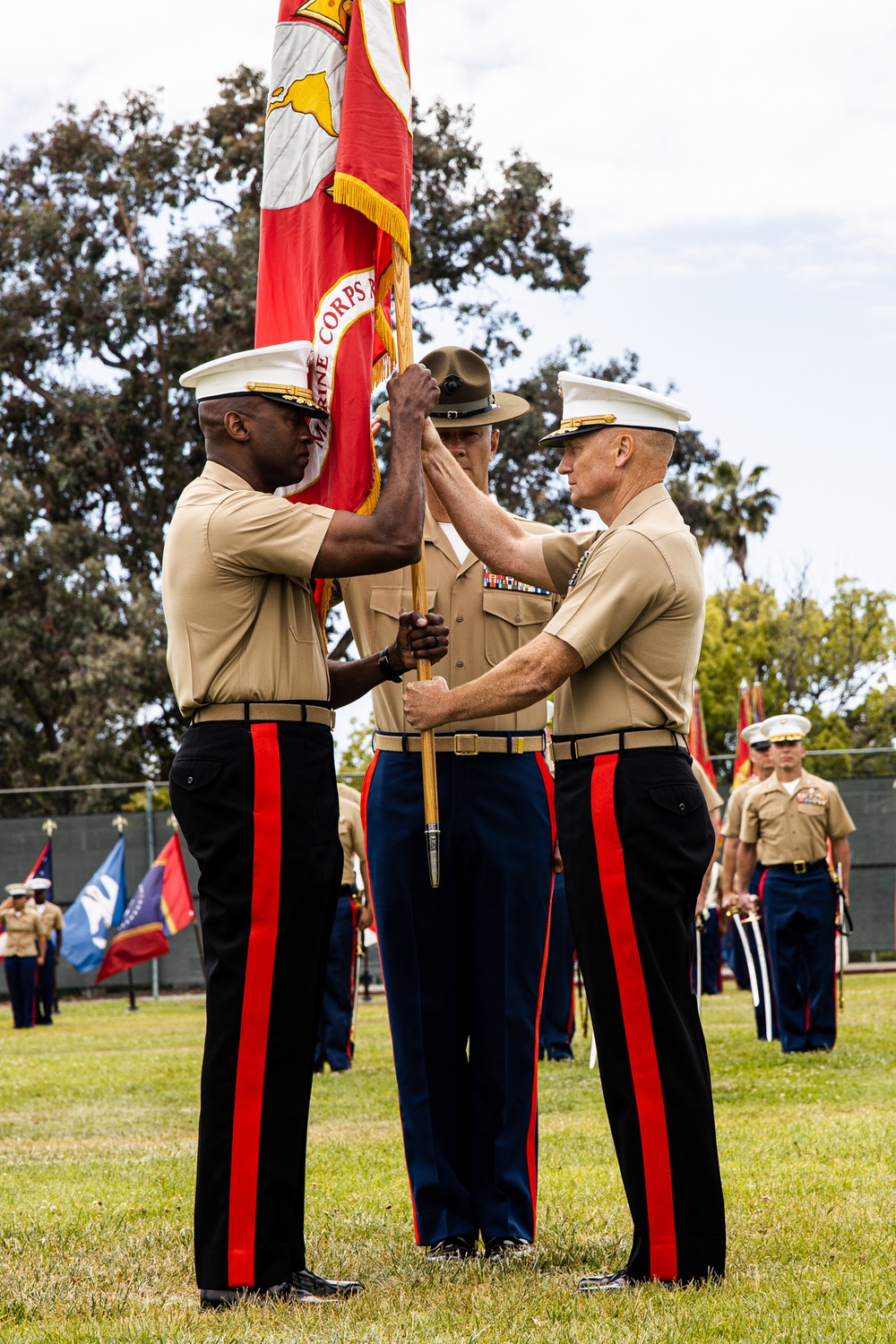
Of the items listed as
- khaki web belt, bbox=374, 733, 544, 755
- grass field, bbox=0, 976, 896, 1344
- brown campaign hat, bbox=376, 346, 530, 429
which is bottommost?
grass field, bbox=0, 976, 896, 1344

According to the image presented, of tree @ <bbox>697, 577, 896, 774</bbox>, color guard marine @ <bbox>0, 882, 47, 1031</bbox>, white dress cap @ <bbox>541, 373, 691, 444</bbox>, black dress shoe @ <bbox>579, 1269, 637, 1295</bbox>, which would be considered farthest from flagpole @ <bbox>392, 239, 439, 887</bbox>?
tree @ <bbox>697, 577, 896, 774</bbox>

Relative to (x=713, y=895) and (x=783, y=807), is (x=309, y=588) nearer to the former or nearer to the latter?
(x=783, y=807)

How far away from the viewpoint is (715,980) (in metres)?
19.6

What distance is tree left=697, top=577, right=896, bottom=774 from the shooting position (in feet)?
122

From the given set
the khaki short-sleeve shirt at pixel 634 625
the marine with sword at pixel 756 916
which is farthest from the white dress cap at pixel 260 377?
the marine with sword at pixel 756 916

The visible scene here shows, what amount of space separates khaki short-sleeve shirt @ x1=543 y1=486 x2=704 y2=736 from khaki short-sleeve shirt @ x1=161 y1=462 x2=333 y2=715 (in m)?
0.75

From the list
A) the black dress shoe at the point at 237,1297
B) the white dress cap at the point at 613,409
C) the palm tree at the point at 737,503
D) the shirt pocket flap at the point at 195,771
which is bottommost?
the black dress shoe at the point at 237,1297

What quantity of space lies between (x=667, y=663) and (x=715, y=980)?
52.3ft

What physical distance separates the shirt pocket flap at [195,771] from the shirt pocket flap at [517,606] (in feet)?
4.54

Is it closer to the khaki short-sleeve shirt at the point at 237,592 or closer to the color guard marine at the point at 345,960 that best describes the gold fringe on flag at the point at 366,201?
the khaki short-sleeve shirt at the point at 237,592

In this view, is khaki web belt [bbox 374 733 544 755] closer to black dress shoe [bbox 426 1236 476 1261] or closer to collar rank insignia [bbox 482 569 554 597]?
collar rank insignia [bbox 482 569 554 597]

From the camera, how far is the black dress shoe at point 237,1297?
4.07 meters

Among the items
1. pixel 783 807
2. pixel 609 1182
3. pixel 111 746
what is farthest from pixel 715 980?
pixel 609 1182

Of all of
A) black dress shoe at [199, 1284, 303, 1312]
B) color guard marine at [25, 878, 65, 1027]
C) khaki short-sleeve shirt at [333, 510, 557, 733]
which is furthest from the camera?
color guard marine at [25, 878, 65, 1027]
